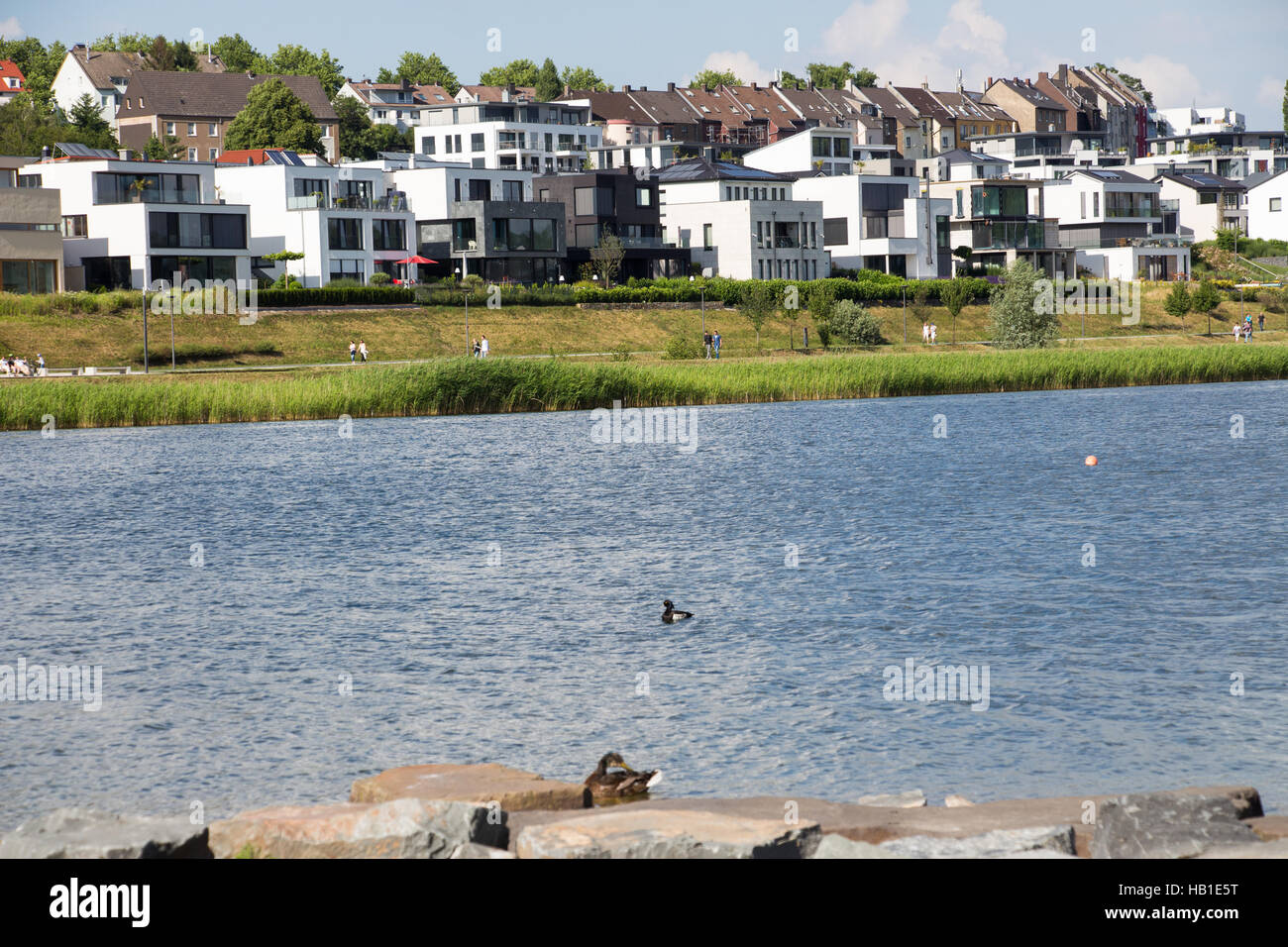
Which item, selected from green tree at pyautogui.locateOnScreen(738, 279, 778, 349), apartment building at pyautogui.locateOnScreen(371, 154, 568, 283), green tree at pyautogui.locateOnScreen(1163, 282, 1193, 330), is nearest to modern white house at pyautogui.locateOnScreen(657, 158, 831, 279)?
apartment building at pyautogui.locateOnScreen(371, 154, 568, 283)

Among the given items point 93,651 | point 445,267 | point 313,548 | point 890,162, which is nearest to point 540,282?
point 445,267

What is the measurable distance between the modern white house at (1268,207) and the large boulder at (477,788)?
174388mm

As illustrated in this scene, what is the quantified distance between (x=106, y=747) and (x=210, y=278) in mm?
88812

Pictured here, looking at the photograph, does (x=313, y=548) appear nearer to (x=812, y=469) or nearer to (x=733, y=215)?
(x=812, y=469)

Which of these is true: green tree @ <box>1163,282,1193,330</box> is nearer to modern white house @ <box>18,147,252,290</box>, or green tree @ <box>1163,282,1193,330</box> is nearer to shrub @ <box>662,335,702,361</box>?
shrub @ <box>662,335,702,361</box>

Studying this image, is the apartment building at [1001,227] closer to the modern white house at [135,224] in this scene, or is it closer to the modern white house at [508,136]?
the modern white house at [508,136]

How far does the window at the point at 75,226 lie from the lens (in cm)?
10131

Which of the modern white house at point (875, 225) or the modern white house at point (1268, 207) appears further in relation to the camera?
the modern white house at point (1268, 207)

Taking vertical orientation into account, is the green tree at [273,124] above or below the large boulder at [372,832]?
above

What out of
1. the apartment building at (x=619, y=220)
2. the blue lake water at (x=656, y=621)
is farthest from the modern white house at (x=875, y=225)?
the blue lake water at (x=656, y=621)

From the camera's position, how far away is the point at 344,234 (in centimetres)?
11175

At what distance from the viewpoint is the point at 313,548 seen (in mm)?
35000

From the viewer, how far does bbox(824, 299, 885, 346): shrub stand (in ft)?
340

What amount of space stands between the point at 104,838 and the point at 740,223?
393 feet
